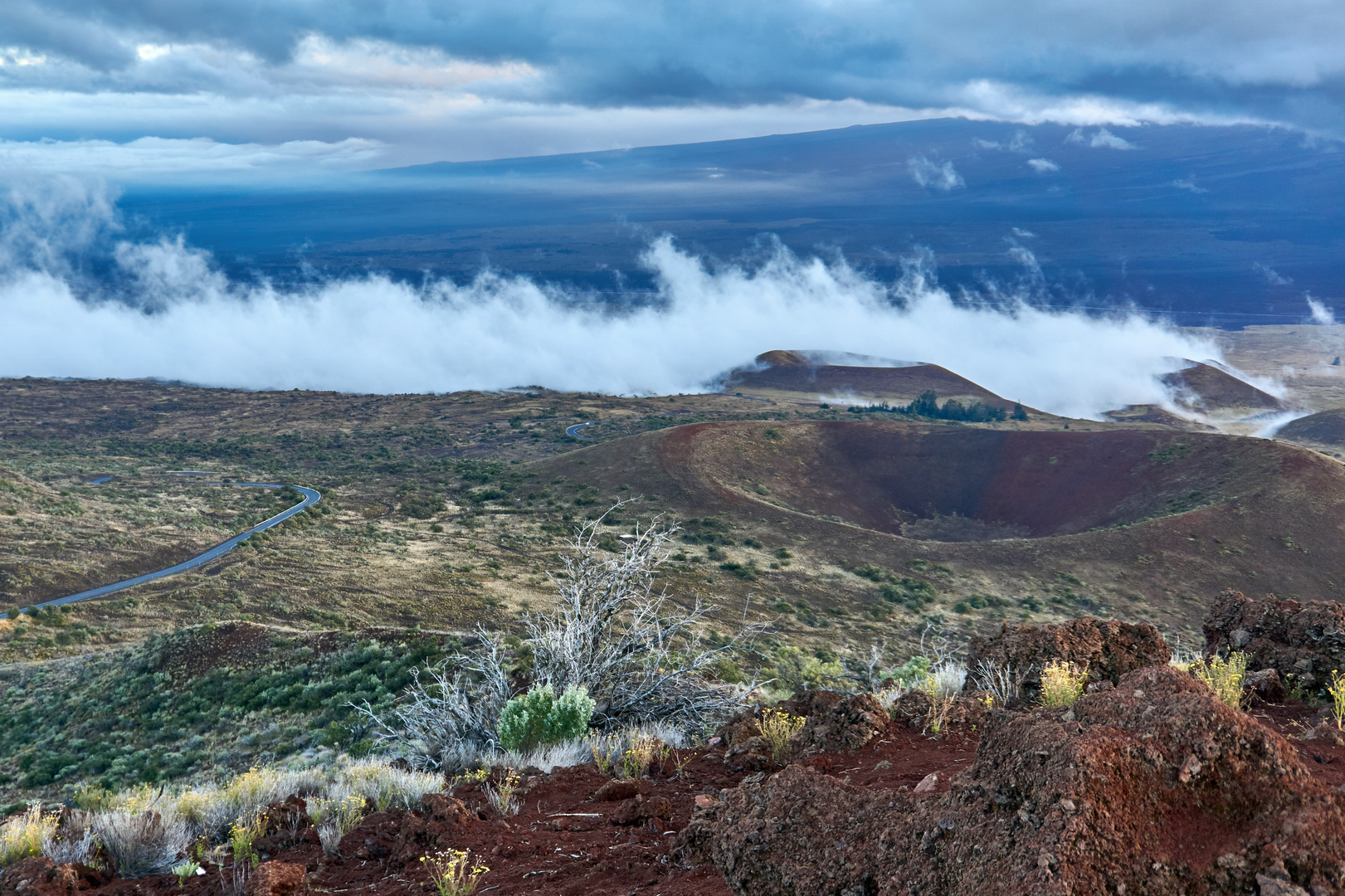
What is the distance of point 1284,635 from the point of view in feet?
23.5

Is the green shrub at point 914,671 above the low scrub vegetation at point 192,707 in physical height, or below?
above

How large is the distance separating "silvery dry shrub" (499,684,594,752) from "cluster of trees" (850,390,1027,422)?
279ft

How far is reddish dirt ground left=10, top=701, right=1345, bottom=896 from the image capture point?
4.21 meters

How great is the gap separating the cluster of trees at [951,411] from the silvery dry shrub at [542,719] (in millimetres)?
85105

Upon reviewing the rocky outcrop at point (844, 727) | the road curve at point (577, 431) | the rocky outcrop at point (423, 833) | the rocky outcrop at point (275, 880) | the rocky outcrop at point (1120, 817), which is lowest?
the road curve at point (577, 431)

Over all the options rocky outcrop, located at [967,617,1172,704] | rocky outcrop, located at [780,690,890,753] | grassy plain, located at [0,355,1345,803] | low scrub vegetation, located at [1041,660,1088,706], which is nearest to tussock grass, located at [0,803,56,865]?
rocky outcrop, located at [780,690,890,753]

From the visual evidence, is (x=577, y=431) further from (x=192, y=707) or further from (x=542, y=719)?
(x=542, y=719)

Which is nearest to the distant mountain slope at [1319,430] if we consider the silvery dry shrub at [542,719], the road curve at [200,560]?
the road curve at [200,560]

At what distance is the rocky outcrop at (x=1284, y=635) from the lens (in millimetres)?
6410

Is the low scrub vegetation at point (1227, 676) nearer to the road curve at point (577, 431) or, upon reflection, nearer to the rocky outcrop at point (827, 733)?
the rocky outcrop at point (827, 733)

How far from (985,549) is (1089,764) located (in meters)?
36.7

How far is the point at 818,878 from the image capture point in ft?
Answer: 11.2

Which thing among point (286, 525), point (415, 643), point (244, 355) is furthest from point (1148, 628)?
point (244, 355)

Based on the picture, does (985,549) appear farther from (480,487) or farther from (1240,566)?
(480,487)
